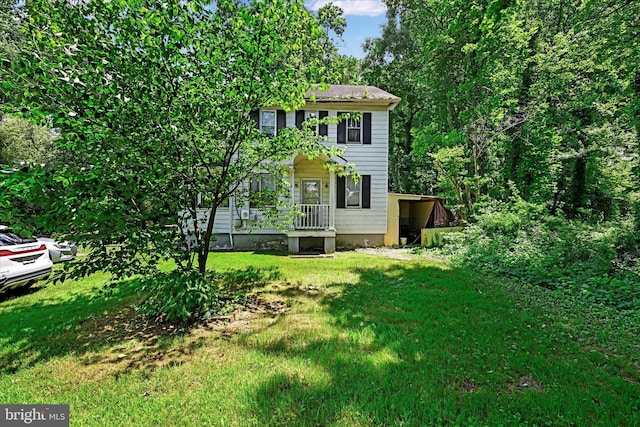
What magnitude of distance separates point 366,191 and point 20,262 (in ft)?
33.5

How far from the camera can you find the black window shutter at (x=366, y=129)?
12273mm

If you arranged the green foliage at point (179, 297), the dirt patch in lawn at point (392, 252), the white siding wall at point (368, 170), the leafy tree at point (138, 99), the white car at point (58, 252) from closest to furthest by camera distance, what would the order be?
the leafy tree at point (138, 99), the green foliage at point (179, 297), the white car at point (58, 252), the dirt patch in lawn at point (392, 252), the white siding wall at point (368, 170)

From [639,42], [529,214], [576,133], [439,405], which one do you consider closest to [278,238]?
[529,214]

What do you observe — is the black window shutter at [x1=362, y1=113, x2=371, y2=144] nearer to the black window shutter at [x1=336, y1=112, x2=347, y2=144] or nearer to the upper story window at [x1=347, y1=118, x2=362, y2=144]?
the upper story window at [x1=347, y1=118, x2=362, y2=144]

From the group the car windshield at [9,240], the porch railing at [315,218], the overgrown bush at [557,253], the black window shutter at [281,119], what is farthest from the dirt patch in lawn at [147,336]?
the black window shutter at [281,119]

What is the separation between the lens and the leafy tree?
10.8ft

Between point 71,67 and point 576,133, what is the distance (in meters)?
18.0

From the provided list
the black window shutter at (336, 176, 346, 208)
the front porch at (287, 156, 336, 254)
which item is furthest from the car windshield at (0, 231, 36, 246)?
the black window shutter at (336, 176, 346, 208)

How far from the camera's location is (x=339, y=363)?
10.8ft

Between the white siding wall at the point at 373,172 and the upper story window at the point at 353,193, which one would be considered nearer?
the white siding wall at the point at 373,172

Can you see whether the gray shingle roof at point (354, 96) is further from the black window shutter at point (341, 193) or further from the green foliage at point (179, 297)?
the green foliage at point (179, 297)

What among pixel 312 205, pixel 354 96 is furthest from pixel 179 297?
pixel 354 96

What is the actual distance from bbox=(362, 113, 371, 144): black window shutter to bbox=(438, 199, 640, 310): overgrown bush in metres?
4.91

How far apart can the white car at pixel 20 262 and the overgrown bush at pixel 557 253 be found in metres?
10.3
